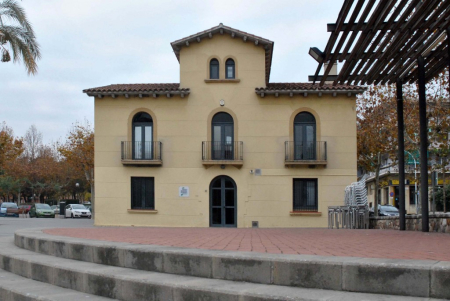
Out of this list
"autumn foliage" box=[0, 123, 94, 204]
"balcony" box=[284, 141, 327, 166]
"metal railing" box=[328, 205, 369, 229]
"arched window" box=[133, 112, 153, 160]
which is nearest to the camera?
"metal railing" box=[328, 205, 369, 229]

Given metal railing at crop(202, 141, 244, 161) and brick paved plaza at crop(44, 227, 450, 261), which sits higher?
metal railing at crop(202, 141, 244, 161)

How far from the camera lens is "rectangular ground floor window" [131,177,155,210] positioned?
25484mm

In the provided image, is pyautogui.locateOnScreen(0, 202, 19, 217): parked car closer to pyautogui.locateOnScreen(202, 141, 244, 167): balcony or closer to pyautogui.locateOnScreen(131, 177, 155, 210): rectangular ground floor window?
pyautogui.locateOnScreen(131, 177, 155, 210): rectangular ground floor window

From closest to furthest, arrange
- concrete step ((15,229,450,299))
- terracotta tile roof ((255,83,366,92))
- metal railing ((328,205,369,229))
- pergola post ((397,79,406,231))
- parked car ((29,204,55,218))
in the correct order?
concrete step ((15,229,450,299)) → pergola post ((397,79,406,231)) → metal railing ((328,205,369,229)) → terracotta tile roof ((255,83,366,92)) → parked car ((29,204,55,218))

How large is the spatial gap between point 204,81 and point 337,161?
7527 millimetres

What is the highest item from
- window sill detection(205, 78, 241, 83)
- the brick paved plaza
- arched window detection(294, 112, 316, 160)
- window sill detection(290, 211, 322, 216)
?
window sill detection(205, 78, 241, 83)

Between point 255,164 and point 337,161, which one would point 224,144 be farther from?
point 337,161

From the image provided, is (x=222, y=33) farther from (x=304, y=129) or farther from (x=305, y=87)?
(x=304, y=129)

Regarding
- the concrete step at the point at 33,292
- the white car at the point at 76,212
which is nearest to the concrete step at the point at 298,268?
the concrete step at the point at 33,292

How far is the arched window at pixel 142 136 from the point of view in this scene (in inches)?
1001

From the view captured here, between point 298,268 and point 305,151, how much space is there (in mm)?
20185

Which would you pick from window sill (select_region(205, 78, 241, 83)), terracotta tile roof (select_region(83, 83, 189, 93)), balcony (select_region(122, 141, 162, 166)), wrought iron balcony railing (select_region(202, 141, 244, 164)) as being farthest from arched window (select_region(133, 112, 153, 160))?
window sill (select_region(205, 78, 241, 83))

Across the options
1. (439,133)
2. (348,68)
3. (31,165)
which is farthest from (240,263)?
(31,165)

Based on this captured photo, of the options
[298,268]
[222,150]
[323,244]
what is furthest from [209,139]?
[298,268]
